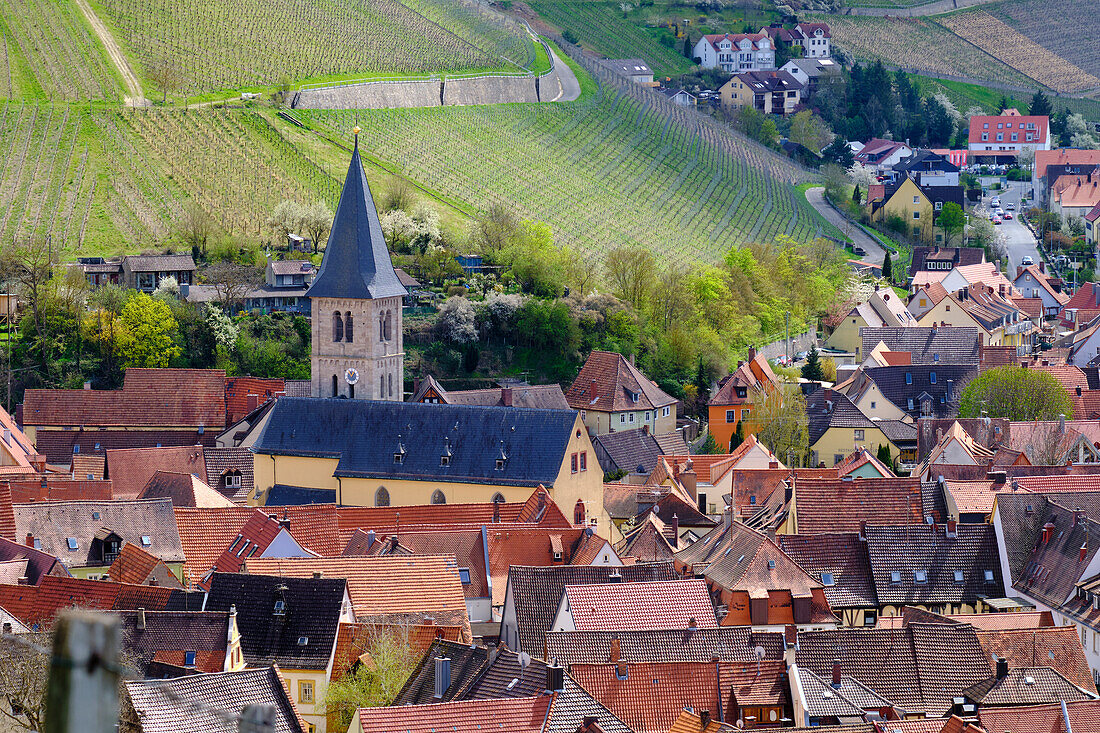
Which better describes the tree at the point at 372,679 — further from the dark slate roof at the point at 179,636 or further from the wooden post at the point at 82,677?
the wooden post at the point at 82,677

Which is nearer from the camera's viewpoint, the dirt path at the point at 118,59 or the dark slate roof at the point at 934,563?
the dark slate roof at the point at 934,563

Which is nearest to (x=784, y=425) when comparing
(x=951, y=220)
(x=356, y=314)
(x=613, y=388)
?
(x=613, y=388)

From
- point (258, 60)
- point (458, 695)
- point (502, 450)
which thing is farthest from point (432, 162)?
point (458, 695)

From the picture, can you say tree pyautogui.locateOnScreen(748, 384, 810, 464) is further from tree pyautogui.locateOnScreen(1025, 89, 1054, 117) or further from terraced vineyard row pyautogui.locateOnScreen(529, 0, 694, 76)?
tree pyautogui.locateOnScreen(1025, 89, 1054, 117)

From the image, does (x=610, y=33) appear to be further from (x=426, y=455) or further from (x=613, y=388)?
(x=426, y=455)

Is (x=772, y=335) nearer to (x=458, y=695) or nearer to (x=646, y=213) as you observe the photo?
(x=646, y=213)

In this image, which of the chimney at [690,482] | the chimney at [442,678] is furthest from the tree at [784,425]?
the chimney at [442,678]
